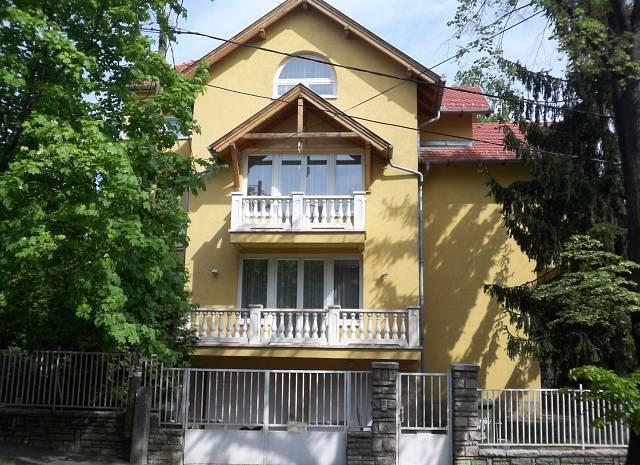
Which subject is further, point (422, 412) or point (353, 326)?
point (353, 326)

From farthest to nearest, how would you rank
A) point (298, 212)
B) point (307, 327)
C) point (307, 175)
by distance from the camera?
point (307, 175)
point (298, 212)
point (307, 327)

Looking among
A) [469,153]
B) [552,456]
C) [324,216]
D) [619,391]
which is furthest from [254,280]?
[619,391]

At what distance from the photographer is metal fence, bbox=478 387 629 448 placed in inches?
478

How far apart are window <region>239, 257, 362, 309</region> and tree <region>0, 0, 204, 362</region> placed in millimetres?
5040

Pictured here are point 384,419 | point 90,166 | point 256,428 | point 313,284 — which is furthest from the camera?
point 313,284

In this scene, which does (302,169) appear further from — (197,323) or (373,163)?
(197,323)

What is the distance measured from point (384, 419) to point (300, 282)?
20.5 ft

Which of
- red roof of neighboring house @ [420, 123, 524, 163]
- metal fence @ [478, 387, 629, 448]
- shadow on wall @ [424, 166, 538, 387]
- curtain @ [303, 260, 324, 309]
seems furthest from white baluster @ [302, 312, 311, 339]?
red roof of neighboring house @ [420, 123, 524, 163]

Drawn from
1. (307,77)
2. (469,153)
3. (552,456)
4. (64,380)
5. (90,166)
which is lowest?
(552,456)

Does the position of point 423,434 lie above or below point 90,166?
below

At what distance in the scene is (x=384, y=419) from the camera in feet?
39.9

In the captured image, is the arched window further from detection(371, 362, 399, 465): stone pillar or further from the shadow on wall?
detection(371, 362, 399, 465): stone pillar

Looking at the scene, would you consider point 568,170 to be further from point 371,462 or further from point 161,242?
point 161,242

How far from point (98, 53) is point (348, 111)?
8364mm
